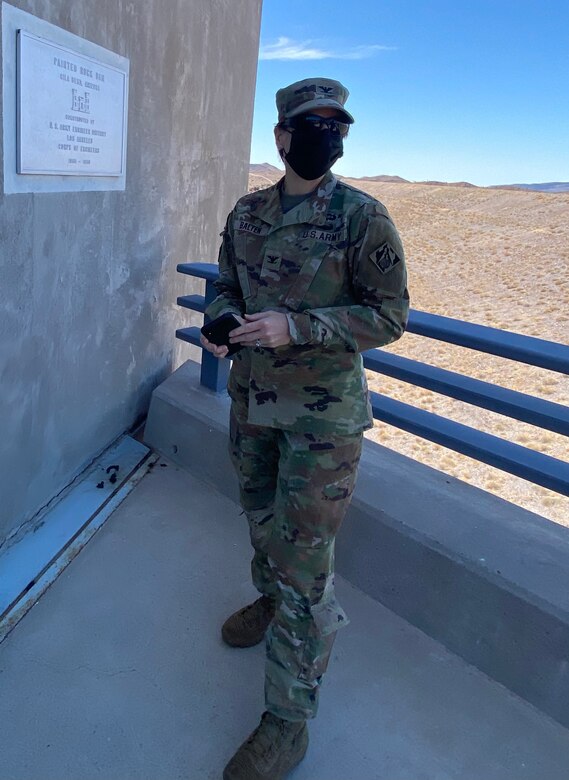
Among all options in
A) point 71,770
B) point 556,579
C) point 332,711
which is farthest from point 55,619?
point 556,579

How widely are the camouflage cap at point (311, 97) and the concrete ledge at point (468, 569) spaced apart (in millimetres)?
1378

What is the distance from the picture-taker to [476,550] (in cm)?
204

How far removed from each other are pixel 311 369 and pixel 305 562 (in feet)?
1.67

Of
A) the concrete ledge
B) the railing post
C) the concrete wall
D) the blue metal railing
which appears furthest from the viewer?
the railing post

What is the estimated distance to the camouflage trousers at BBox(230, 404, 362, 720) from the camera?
1575 mm

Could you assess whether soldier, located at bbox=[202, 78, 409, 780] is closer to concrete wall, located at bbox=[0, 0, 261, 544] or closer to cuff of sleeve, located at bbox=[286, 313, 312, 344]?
cuff of sleeve, located at bbox=[286, 313, 312, 344]

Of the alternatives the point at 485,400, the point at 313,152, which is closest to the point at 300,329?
the point at 313,152

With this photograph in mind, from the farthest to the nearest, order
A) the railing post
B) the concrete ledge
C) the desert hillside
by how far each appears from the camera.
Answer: the desert hillside → the railing post → the concrete ledge

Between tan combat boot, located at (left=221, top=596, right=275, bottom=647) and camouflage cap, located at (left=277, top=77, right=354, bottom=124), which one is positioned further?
tan combat boot, located at (left=221, top=596, right=275, bottom=647)

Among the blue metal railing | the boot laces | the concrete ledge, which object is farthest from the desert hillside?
the boot laces

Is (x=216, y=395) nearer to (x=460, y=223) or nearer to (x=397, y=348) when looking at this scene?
(x=397, y=348)

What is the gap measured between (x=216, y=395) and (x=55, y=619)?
4.38ft

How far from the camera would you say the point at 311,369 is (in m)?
1.59

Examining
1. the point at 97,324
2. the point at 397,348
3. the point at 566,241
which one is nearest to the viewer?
the point at 97,324
